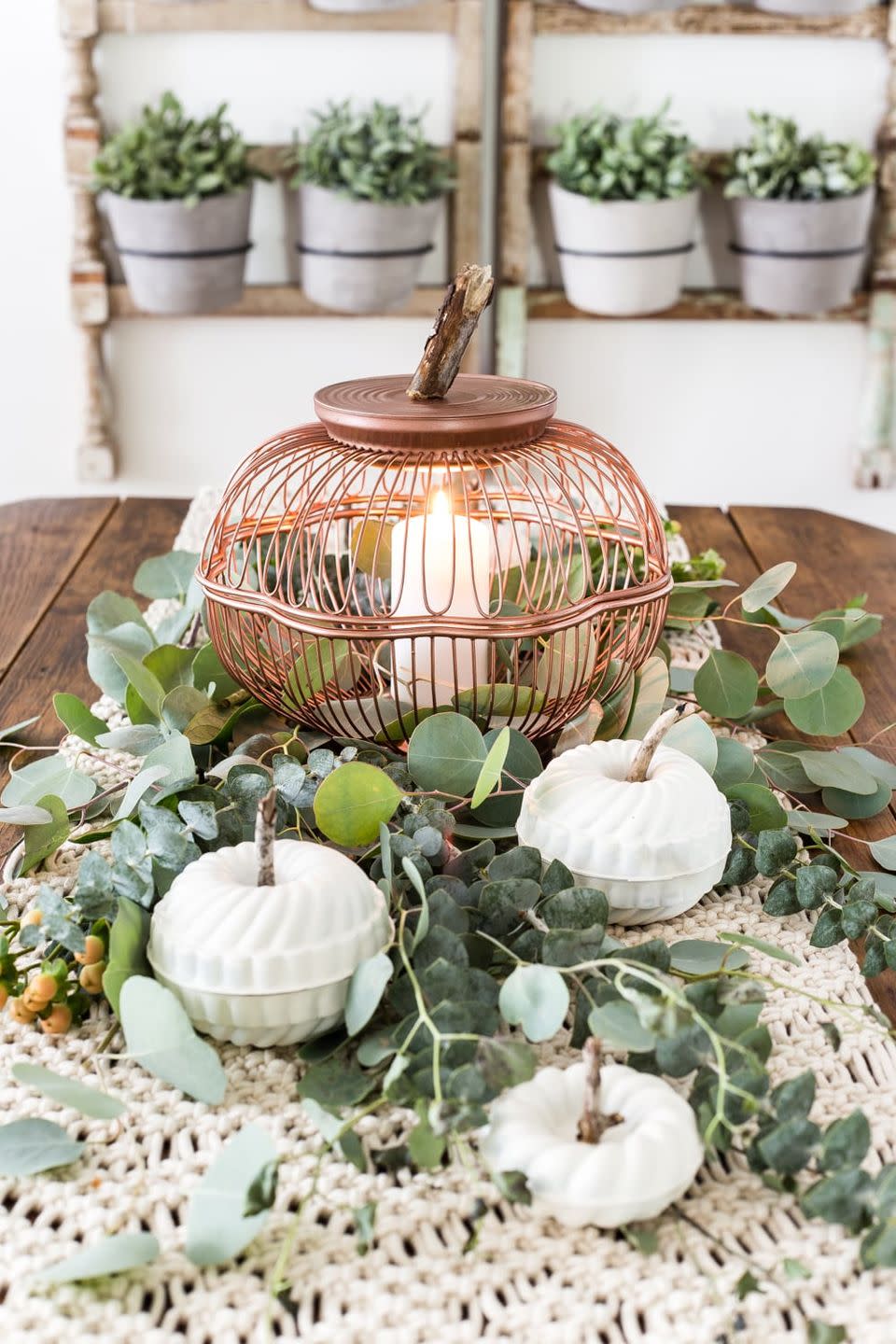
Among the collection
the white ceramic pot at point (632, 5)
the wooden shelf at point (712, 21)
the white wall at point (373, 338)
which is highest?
the white ceramic pot at point (632, 5)

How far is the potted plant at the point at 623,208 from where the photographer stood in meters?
2.18

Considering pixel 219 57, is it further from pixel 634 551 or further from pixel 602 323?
pixel 634 551

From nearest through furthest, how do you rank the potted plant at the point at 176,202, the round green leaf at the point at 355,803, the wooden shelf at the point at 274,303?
the round green leaf at the point at 355,803, the potted plant at the point at 176,202, the wooden shelf at the point at 274,303

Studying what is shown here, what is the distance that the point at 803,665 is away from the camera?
843 millimetres

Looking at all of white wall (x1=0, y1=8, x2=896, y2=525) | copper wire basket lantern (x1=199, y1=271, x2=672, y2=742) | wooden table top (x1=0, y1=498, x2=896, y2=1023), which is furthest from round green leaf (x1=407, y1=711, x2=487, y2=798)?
white wall (x1=0, y1=8, x2=896, y2=525)

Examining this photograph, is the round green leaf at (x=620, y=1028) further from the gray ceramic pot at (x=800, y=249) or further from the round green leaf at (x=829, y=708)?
the gray ceramic pot at (x=800, y=249)

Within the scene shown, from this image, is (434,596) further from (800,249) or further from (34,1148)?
(800,249)

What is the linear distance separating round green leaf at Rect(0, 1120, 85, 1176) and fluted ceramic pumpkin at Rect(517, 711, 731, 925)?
27cm

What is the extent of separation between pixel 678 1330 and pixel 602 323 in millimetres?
2239

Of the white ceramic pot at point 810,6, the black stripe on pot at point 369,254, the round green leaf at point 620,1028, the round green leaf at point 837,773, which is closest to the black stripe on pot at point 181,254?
the black stripe on pot at point 369,254

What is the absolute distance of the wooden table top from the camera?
1012 mm

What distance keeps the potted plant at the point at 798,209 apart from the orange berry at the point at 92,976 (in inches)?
77.3

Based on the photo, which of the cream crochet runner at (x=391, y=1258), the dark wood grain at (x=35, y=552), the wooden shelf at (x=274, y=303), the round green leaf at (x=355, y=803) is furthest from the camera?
the wooden shelf at (x=274, y=303)

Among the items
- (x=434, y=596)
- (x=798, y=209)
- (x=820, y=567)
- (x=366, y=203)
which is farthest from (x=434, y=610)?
(x=798, y=209)
